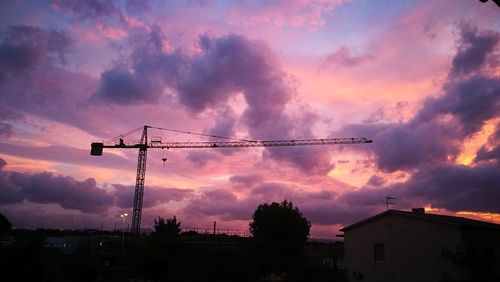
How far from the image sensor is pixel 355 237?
30.0m

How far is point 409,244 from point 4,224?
92.4 m

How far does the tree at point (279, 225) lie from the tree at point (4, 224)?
57.9 metres

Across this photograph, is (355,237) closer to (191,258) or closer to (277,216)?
(191,258)

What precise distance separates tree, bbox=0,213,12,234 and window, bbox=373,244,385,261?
86.0 metres

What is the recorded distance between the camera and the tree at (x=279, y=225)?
64.3 meters

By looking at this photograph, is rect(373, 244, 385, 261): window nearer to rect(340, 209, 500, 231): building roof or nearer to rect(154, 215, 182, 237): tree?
rect(340, 209, 500, 231): building roof

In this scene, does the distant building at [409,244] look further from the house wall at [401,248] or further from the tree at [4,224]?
the tree at [4,224]

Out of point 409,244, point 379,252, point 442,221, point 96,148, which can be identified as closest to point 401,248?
point 409,244

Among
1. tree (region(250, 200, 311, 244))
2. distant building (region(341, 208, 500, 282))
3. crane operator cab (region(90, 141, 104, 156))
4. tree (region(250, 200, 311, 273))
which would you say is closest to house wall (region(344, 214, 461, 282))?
distant building (region(341, 208, 500, 282))

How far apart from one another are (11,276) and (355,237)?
22.5m

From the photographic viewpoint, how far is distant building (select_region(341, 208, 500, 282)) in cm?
2483

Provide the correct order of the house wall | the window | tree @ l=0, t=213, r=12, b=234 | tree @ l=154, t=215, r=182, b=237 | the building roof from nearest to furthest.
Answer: the building roof → the house wall → the window → tree @ l=154, t=215, r=182, b=237 → tree @ l=0, t=213, r=12, b=234

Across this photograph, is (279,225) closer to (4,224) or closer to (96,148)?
(96,148)

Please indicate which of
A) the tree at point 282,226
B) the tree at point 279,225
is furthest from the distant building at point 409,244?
the tree at point 279,225
